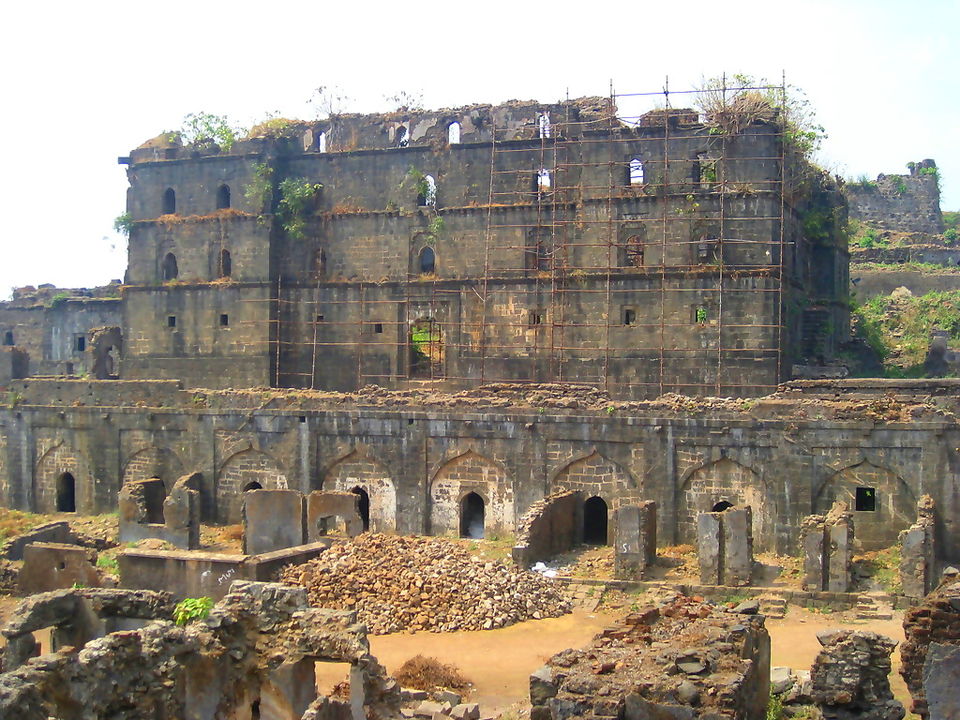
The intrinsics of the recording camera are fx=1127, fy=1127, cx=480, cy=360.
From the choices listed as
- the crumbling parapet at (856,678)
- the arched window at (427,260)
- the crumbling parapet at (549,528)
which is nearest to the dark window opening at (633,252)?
the arched window at (427,260)

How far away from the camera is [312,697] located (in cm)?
1491

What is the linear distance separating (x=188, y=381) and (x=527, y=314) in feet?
39.1

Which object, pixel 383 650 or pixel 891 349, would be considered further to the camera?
pixel 891 349

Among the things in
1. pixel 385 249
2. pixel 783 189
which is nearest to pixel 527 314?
pixel 385 249

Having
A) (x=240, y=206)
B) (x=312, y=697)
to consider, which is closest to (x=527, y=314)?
(x=240, y=206)

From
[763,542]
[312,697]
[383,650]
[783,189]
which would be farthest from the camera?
[783,189]

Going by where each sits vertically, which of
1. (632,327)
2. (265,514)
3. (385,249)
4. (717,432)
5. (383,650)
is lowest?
(383,650)

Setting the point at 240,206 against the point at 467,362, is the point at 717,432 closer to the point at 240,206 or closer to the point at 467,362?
the point at 467,362

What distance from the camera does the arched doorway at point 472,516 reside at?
2934cm

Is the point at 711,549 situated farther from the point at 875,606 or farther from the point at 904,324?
the point at 904,324

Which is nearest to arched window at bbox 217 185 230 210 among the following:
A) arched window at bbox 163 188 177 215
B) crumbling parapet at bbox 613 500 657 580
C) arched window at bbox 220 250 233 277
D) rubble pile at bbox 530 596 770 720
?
arched window at bbox 220 250 233 277

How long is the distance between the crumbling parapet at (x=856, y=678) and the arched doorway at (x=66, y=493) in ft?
85.6

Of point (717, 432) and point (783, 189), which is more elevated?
point (783, 189)

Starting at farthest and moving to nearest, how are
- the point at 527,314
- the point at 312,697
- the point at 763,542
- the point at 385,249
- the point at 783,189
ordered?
the point at 385,249 < the point at 527,314 < the point at 783,189 < the point at 763,542 < the point at 312,697
